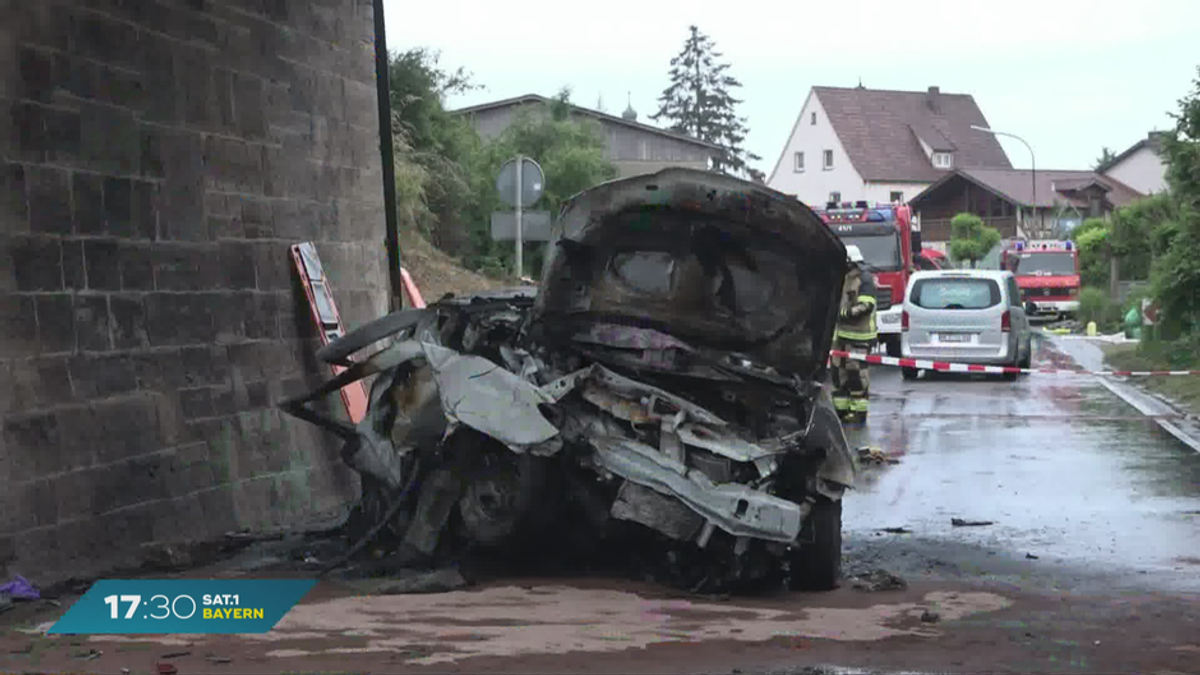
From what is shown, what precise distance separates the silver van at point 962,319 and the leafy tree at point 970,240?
36913mm

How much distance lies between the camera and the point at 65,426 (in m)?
8.55

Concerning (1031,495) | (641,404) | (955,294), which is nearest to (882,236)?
(955,294)

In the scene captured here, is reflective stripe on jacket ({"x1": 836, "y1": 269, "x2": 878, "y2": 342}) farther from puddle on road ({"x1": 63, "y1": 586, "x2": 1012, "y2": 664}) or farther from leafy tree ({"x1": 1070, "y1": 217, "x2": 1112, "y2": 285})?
leafy tree ({"x1": 1070, "y1": 217, "x2": 1112, "y2": 285})

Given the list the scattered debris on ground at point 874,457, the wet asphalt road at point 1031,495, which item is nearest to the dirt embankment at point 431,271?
the wet asphalt road at point 1031,495

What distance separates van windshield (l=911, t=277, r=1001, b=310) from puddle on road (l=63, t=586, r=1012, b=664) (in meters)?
16.7

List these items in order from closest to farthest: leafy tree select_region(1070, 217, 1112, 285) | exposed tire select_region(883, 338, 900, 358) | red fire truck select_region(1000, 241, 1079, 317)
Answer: exposed tire select_region(883, 338, 900, 358), red fire truck select_region(1000, 241, 1079, 317), leafy tree select_region(1070, 217, 1112, 285)

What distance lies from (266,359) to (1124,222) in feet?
109

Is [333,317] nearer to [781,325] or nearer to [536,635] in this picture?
[781,325]

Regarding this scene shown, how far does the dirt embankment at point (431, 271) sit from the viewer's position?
28620 millimetres

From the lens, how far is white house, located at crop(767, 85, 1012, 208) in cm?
8212

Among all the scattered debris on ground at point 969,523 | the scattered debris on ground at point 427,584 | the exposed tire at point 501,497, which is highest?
the exposed tire at point 501,497

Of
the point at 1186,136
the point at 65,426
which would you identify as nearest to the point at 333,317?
the point at 65,426

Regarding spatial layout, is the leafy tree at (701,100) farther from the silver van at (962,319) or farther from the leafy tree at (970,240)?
the silver van at (962,319)

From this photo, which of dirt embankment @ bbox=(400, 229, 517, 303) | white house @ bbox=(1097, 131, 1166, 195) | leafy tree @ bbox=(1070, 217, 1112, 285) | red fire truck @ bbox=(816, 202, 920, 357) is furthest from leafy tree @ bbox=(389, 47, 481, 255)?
white house @ bbox=(1097, 131, 1166, 195)
